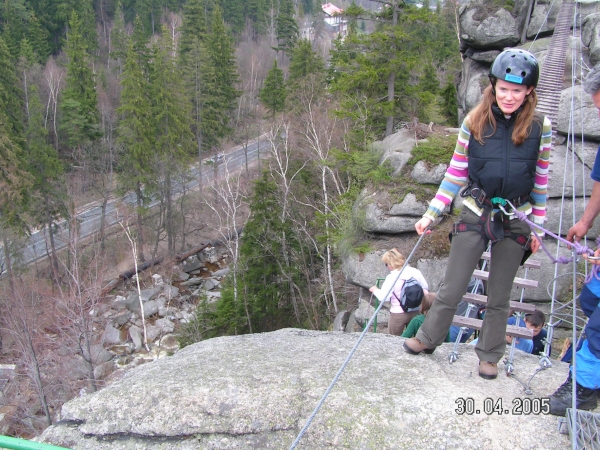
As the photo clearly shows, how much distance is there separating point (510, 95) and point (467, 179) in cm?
67

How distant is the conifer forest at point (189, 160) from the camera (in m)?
18.8

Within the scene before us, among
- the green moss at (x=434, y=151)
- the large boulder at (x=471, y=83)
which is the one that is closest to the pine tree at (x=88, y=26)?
the large boulder at (x=471, y=83)

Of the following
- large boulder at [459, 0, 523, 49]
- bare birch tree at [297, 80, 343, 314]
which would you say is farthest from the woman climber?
large boulder at [459, 0, 523, 49]

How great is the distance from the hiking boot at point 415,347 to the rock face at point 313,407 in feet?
0.23

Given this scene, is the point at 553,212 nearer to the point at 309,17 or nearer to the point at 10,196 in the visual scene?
the point at 10,196

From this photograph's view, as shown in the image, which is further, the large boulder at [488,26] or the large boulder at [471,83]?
the large boulder at [471,83]

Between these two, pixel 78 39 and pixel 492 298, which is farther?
pixel 78 39

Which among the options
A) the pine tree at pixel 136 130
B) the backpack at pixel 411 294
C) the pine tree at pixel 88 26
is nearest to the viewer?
the backpack at pixel 411 294

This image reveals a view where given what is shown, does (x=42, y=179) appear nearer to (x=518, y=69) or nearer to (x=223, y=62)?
(x=223, y=62)

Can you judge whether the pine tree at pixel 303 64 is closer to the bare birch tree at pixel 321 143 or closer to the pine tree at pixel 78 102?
the bare birch tree at pixel 321 143

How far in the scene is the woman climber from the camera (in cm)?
314

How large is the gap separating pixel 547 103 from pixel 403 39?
10.1 metres

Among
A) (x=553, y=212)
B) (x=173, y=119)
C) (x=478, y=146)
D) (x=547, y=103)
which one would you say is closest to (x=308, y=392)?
(x=478, y=146)

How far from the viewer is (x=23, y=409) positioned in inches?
752
